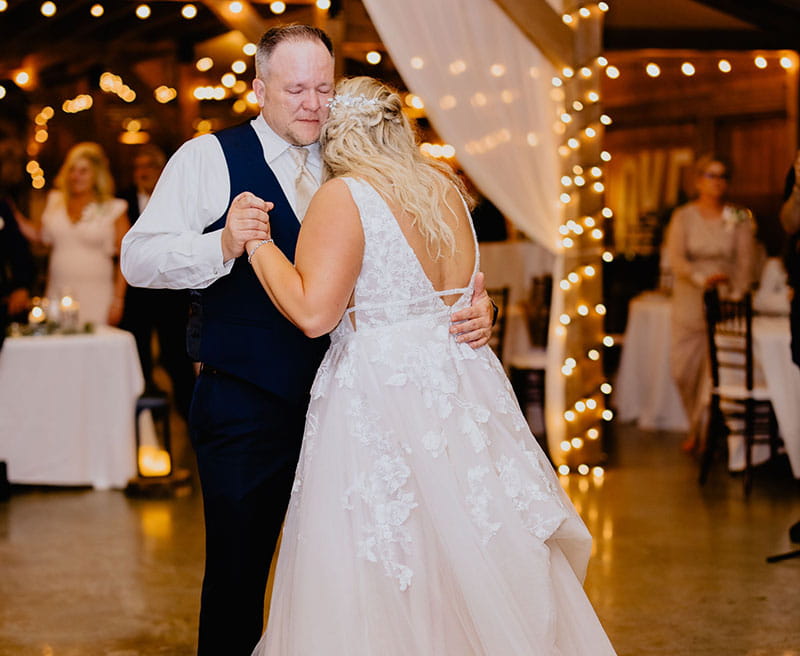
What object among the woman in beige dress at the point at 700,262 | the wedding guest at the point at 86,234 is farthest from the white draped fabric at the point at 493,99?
the wedding guest at the point at 86,234

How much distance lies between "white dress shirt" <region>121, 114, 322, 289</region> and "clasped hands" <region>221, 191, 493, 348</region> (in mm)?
107

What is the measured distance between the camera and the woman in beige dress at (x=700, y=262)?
21.1 feet

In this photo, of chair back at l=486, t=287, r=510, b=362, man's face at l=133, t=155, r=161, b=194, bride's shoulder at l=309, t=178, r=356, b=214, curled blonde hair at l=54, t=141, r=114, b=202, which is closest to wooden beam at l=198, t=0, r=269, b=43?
curled blonde hair at l=54, t=141, r=114, b=202

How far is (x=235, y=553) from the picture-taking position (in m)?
2.42

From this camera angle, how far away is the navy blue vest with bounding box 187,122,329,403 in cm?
239

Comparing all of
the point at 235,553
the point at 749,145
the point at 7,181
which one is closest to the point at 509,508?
the point at 235,553

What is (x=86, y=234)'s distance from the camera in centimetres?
602

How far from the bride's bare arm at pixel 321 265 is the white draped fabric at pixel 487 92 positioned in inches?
104

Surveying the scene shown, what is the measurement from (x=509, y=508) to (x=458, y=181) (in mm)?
710

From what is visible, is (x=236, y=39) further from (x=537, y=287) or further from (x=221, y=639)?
(x=221, y=639)

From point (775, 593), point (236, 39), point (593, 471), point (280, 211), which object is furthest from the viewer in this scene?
point (236, 39)

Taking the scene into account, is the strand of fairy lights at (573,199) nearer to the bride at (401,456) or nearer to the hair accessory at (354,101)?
the bride at (401,456)

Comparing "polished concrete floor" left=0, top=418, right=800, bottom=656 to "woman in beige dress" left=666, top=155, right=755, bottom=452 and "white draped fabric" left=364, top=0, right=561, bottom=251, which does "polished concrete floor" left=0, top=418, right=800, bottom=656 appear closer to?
"woman in beige dress" left=666, top=155, right=755, bottom=452

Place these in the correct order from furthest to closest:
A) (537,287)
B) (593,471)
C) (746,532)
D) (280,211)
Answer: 1. (537,287)
2. (593,471)
3. (746,532)
4. (280,211)
